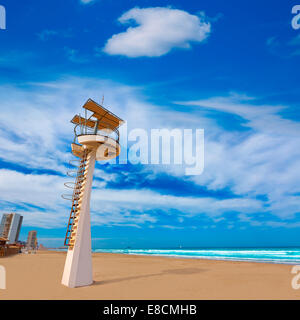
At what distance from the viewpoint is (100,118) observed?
13586 mm

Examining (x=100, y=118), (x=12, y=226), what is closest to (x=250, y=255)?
(x=100, y=118)

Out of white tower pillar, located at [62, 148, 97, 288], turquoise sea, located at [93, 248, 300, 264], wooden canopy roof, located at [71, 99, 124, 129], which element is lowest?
turquoise sea, located at [93, 248, 300, 264]

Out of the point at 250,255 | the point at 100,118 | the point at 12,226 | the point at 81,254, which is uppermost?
the point at 100,118

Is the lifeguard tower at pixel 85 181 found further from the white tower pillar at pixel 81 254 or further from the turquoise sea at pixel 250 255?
the turquoise sea at pixel 250 255

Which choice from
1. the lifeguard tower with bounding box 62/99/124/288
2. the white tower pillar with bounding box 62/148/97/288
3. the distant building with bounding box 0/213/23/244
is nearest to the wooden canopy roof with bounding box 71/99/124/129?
→ the lifeguard tower with bounding box 62/99/124/288

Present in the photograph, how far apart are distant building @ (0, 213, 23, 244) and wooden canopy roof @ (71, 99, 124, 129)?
355ft

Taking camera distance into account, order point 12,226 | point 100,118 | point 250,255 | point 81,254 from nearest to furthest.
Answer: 1. point 81,254
2. point 100,118
3. point 250,255
4. point 12,226

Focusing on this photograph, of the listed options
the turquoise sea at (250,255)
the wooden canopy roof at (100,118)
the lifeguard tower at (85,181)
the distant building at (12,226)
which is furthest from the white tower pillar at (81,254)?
the distant building at (12,226)

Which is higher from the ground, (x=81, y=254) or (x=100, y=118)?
(x=100, y=118)

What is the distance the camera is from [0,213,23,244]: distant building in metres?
96.1

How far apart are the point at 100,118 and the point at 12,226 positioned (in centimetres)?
11194

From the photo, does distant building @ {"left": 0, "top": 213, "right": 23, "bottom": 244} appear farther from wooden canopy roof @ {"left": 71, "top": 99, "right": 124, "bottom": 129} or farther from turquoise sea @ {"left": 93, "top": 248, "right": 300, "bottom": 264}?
wooden canopy roof @ {"left": 71, "top": 99, "right": 124, "bottom": 129}

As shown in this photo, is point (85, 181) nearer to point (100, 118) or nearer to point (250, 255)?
point (100, 118)
